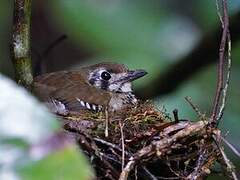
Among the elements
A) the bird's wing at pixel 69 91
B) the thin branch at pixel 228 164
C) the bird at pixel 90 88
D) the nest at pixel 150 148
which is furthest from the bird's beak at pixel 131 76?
the thin branch at pixel 228 164

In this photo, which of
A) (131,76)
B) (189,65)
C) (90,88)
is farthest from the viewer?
(131,76)

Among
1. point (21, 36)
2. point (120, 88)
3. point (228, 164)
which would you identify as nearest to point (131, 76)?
point (120, 88)

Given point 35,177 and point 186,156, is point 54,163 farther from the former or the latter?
point 186,156

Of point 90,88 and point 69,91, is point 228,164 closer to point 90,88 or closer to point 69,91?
point 69,91

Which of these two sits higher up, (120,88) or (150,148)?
(150,148)

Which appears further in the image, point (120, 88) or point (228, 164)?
point (120, 88)

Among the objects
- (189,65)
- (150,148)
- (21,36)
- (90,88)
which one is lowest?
(90,88)

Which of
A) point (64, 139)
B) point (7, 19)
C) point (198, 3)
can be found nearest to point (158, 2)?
point (198, 3)
